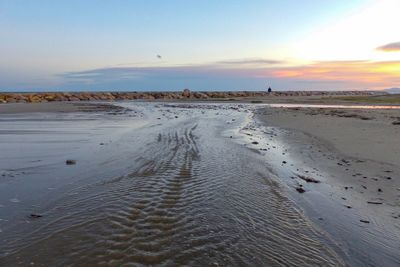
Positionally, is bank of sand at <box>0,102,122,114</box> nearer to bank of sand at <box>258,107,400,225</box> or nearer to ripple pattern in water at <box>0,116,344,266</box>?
bank of sand at <box>258,107,400,225</box>

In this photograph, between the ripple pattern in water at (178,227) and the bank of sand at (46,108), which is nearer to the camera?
the ripple pattern in water at (178,227)

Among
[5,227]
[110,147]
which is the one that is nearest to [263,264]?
[5,227]

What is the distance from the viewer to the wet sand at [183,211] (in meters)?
4.56

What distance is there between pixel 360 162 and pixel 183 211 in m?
6.70

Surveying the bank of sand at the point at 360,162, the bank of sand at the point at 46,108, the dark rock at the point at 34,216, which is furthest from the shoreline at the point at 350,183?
the bank of sand at the point at 46,108

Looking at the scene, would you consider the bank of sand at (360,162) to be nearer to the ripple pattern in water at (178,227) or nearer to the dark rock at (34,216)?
the ripple pattern in water at (178,227)

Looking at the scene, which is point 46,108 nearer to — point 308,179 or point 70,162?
point 70,162

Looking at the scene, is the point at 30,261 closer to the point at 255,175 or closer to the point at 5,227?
the point at 5,227

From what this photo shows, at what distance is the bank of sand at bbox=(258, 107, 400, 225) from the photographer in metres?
6.70

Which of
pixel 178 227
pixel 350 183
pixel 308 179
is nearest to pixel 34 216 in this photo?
pixel 178 227

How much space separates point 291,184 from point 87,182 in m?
4.94

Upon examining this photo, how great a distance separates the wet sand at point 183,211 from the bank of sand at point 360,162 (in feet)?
0.25

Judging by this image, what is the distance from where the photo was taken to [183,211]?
607 cm

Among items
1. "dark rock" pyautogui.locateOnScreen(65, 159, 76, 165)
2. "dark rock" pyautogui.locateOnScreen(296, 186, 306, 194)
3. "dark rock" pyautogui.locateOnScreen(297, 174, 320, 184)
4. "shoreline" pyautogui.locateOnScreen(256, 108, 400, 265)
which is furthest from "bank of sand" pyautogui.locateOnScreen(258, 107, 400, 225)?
"dark rock" pyautogui.locateOnScreen(65, 159, 76, 165)
